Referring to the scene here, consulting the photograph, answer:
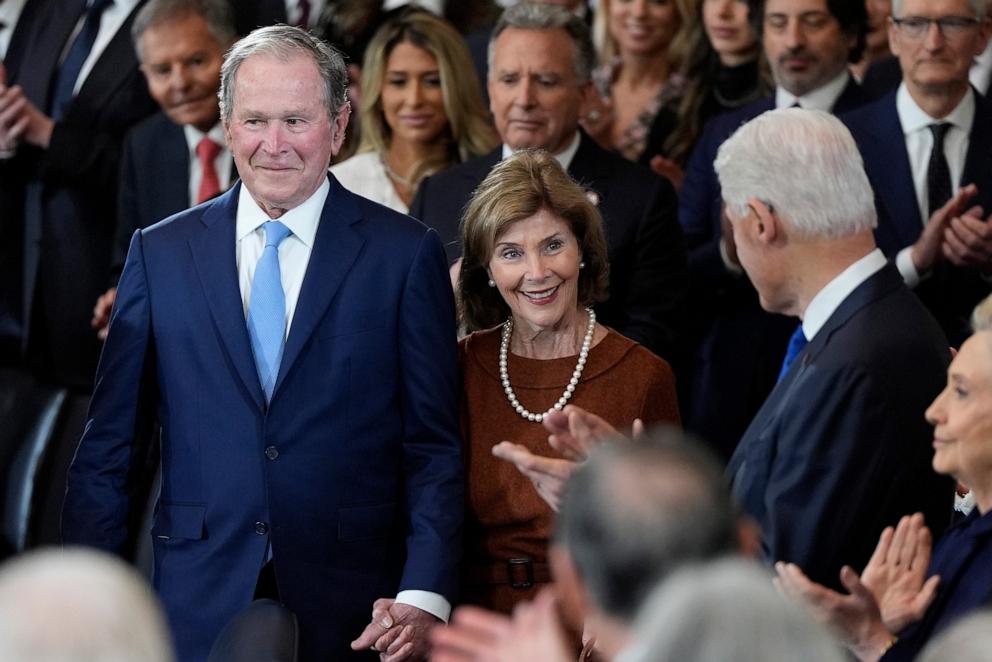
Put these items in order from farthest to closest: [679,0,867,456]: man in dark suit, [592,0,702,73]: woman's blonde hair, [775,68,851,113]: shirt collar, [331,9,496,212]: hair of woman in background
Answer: [592,0,702,73]: woman's blonde hair
[775,68,851,113]: shirt collar
[331,9,496,212]: hair of woman in background
[679,0,867,456]: man in dark suit

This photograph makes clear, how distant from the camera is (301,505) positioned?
3219 mm

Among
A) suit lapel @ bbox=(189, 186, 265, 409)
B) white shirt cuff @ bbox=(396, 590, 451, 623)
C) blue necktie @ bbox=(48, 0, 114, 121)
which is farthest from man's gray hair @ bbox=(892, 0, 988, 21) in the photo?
blue necktie @ bbox=(48, 0, 114, 121)

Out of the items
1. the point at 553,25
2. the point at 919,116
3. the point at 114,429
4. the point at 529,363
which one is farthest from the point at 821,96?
the point at 114,429

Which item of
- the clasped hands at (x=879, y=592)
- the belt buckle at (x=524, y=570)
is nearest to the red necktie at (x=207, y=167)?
the belt buckle at (x=524, y=570)

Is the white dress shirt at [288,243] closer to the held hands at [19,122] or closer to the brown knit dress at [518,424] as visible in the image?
the brown knit dress at [518,424]

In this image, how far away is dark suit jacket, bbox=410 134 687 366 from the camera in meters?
4.33

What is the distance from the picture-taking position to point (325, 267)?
3242 millimetres

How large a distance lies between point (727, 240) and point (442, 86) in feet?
3.00

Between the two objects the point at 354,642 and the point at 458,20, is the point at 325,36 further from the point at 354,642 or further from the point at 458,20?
the point at 354,642

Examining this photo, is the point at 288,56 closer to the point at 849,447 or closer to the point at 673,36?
the point at 849,447

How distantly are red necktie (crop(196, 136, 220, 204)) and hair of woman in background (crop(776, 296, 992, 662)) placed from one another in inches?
112

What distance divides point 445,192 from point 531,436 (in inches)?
43.7

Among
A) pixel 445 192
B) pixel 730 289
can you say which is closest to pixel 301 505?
pixel 445 192

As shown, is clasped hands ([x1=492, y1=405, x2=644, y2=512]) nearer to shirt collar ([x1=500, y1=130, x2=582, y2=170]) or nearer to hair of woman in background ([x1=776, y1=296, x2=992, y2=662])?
hair of woman in background ([x1=776, y1=296, x2=992, y2=662])
